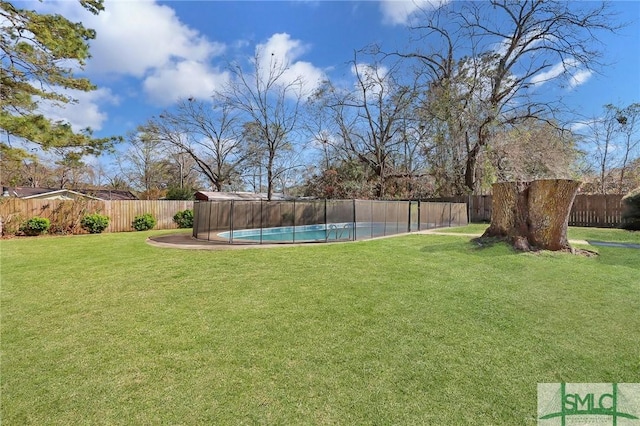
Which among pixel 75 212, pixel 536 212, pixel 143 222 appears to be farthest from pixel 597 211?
pixel 75 212

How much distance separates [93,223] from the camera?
1227 centimetres

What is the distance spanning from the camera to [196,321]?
322 cm

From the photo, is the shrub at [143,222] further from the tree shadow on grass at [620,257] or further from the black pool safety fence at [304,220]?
the tree shadow on grass at [620,257]

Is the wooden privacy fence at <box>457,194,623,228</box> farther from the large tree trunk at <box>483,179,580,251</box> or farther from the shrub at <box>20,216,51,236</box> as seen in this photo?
the shrub at <box>20,216,51,236</box>

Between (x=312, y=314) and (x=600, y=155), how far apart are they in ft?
A: 73.1

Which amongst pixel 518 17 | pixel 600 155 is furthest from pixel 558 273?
pixel 600 155

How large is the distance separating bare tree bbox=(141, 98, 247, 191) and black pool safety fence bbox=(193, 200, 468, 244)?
40.2 ft

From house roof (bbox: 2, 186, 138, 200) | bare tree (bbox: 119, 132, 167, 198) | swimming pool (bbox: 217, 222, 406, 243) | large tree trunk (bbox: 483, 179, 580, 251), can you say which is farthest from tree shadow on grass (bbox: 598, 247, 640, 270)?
bare tree (bbox: 119, 132, 167, 198)

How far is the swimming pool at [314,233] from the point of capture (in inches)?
361

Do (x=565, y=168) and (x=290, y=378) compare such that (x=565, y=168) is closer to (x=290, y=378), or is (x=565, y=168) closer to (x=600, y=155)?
(x=600, y=155)

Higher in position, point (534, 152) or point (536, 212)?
point (534, 152)

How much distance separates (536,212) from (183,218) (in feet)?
46.8

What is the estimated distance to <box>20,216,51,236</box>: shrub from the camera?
10922 mm

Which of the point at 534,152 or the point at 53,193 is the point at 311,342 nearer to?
the point at 534,152
